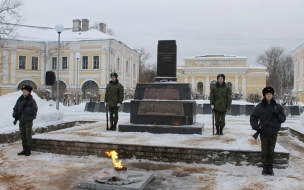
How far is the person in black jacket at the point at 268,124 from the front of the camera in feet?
18.5

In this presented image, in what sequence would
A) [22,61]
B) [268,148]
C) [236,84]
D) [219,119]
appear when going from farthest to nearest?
[236,84] < [22,61] < [219,119] < [268,148]

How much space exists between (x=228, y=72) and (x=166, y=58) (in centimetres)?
4394

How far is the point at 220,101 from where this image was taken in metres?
8.70

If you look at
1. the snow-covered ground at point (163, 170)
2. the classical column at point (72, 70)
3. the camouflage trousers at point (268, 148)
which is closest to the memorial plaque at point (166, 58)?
the snow-covered ground at point (163, 170)

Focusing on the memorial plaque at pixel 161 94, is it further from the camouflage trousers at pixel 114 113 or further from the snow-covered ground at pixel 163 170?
the snow-covered ground at pixel 163 170

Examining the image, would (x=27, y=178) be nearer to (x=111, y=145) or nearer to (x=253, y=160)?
(x=111, y=145)

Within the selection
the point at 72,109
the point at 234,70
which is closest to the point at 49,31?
the point at 72,109

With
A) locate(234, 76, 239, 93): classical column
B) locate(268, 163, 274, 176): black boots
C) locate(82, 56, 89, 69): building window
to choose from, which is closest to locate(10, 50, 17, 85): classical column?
locate(82, 56, 89, 69): building window

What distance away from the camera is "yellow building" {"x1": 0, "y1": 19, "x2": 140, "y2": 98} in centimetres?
3666

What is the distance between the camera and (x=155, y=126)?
8906 mm

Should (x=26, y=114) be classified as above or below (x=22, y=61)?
below

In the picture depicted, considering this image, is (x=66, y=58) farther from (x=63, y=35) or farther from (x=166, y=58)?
(x=166, y=58)

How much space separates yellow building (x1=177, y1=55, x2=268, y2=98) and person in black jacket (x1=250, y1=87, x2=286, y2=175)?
4608 cm

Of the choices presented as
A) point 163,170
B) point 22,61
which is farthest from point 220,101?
point 22,61
